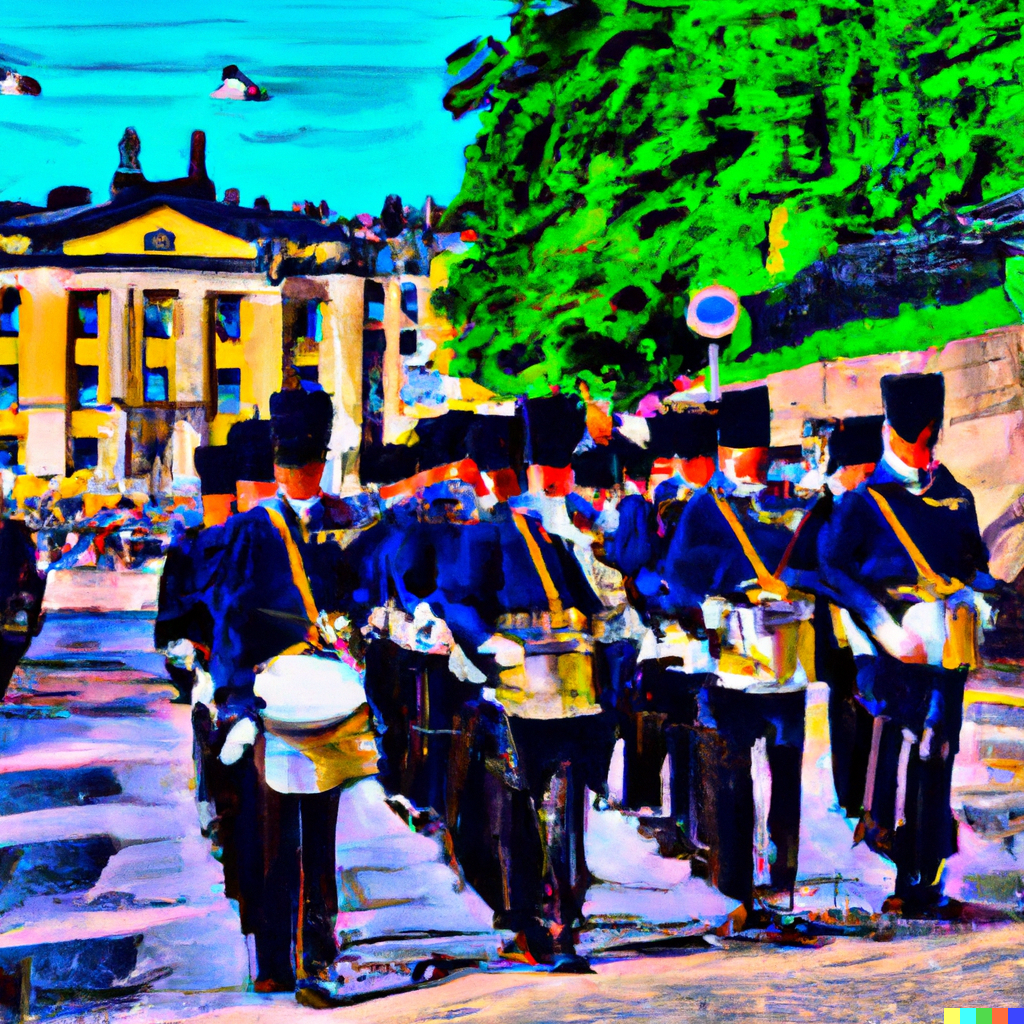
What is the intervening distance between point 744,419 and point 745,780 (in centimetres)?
159

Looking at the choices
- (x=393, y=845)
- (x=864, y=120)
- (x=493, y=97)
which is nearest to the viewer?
(x=393, y=845)

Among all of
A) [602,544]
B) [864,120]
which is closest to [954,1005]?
[602,544]

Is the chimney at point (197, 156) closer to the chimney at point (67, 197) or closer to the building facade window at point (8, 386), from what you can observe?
the chimney at point (67, 197)

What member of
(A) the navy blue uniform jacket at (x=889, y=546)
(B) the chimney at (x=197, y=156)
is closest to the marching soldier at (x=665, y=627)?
(A) the navy blue uniform jacket at (x=889, y=546)

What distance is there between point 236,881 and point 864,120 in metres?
4.71

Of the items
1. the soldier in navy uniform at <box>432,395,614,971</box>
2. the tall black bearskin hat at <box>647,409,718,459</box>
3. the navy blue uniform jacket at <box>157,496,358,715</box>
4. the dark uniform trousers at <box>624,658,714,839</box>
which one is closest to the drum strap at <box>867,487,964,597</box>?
the tall black bearskin hat at <box>647,409,718,459</box>

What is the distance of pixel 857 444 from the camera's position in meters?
5.05

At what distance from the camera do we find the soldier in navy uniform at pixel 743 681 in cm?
461

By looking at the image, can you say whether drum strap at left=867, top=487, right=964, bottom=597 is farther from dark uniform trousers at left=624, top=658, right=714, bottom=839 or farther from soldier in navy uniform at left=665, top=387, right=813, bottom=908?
dark uniform trousers at left=624, top=658, right=714, bottom=839

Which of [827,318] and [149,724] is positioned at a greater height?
[827,318]

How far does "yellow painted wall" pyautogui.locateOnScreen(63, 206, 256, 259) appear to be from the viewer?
512 cm

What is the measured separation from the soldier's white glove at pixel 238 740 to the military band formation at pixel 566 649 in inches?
0.6

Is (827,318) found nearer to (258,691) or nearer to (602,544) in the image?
(602,544)

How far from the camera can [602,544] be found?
6.25 metres
